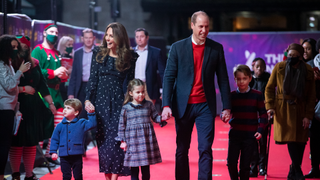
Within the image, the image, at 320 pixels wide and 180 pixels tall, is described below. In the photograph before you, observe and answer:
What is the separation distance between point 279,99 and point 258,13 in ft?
40.7

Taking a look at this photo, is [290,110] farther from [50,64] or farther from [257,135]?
[50,64]

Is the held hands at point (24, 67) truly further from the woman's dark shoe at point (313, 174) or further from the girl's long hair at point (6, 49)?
the woman's dark shoe at point (313, 174)

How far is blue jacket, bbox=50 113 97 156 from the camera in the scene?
11.7 feet

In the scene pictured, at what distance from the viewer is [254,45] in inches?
434

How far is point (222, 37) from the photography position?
1105 centimetres

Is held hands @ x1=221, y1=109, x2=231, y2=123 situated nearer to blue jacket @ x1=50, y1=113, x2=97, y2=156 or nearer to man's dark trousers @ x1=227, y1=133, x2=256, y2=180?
man's dark trousers @ x1=227, y1=133, x2=256, y2=180

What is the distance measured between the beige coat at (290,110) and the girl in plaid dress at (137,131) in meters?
1.47

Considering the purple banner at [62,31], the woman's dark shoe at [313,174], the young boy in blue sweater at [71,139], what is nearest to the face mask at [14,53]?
the young boy in blue sweater at [71,139]

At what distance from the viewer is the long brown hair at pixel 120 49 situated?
3639mm

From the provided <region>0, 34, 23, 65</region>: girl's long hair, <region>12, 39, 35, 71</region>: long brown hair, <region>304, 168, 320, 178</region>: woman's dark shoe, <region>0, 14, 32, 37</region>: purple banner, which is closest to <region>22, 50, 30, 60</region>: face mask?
<region>12, 39, 35, 71</region>: long brown hair

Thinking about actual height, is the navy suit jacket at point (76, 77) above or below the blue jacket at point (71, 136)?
above

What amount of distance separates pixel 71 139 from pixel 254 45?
838 centimetres

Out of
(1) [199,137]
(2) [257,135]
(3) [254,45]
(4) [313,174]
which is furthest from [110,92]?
(3) [254,45]

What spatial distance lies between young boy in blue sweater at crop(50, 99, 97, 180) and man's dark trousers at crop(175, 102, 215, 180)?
2.71ft
